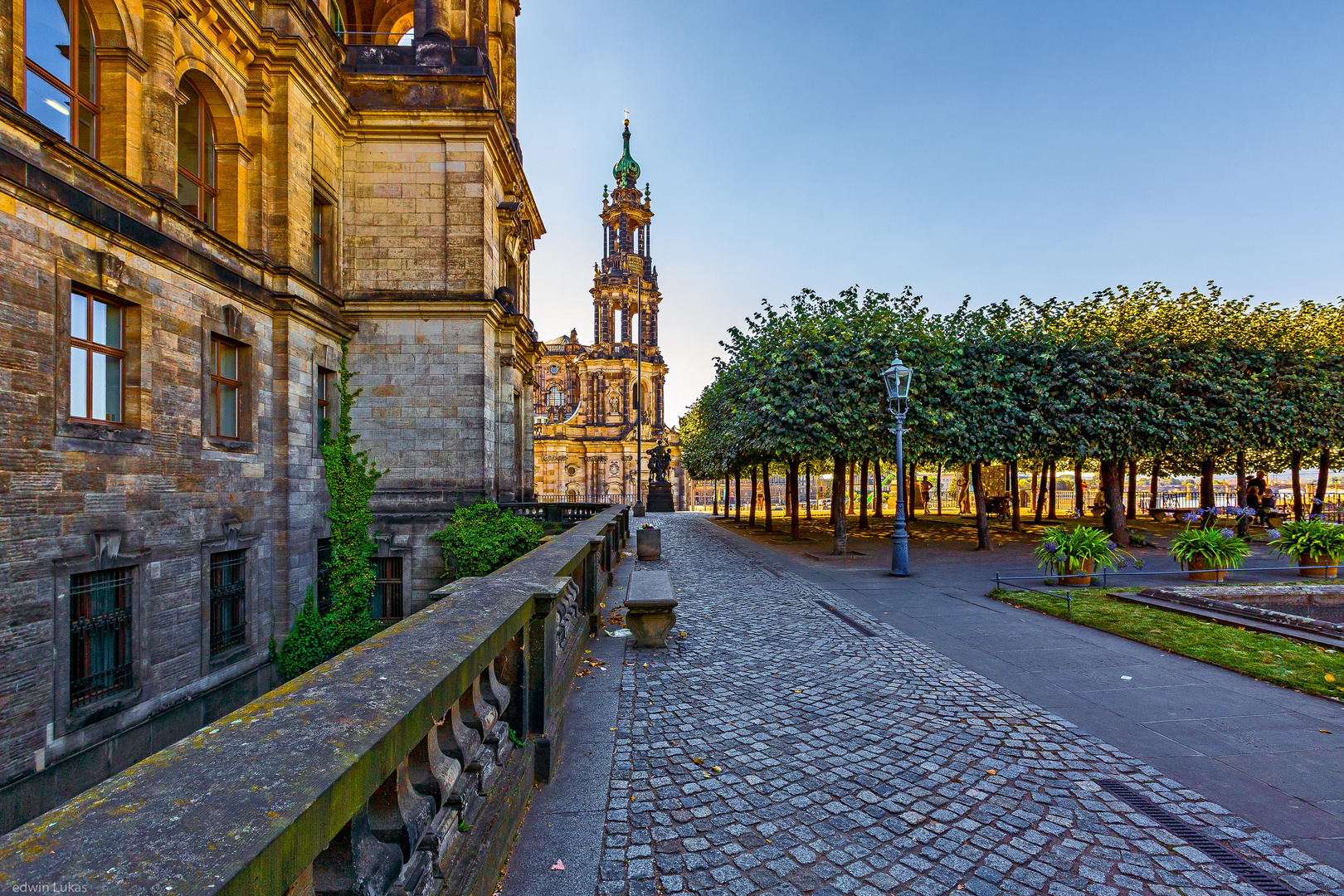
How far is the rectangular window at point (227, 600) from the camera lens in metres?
10.8

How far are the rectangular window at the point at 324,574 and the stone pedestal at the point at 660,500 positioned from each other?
31.1m

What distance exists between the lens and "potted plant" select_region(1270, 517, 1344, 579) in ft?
35.0

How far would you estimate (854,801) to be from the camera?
3.66 m

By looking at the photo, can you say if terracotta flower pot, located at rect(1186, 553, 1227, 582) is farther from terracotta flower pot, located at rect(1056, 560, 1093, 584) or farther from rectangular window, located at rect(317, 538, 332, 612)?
rectangular window, located at rect(317, 538, 332, 612)

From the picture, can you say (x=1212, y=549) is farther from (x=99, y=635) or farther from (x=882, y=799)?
(x=99, y=635)

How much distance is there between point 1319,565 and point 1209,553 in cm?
199

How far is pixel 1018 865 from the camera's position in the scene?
9.96ft

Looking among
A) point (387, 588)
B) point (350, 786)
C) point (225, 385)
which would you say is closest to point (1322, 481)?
point (387, 588)

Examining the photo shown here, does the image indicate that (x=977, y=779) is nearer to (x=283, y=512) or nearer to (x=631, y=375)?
(x=283, y=512)

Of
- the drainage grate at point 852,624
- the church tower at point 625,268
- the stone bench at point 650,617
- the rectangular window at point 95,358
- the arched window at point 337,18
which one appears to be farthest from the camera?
the church tower at point 625,268

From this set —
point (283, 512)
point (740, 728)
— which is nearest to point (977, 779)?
point (740, 728)

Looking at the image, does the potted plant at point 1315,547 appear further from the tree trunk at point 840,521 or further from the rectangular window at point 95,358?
the rectangular window at point 95,358

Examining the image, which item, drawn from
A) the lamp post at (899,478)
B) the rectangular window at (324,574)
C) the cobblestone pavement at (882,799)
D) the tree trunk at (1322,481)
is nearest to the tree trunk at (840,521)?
the lamp post at (899,478)

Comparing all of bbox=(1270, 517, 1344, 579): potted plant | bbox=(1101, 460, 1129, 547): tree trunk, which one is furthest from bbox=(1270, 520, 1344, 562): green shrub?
bbox=(1101, 460, 1129, 547): tree trunk
